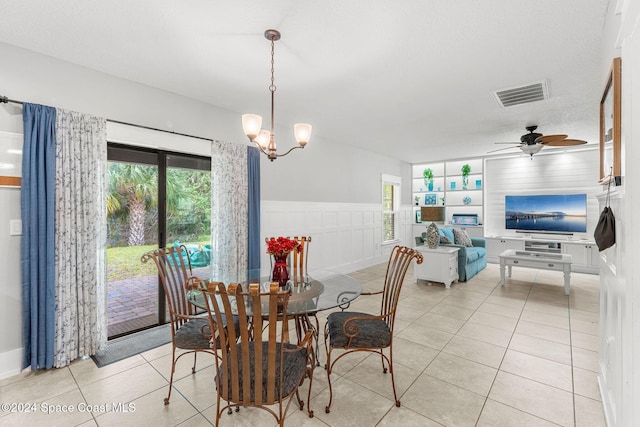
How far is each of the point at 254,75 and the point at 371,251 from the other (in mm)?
4702

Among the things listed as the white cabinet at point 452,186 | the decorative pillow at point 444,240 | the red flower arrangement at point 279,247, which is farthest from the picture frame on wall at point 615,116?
the white cabinet at point 452,186

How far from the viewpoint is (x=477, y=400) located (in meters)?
2.02

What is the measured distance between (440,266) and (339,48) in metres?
3.86

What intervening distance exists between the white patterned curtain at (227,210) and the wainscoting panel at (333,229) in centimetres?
51

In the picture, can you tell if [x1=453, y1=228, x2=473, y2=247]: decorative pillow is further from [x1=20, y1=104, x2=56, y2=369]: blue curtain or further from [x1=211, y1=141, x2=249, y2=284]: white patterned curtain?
[x1=20, y1=104, x2=56, y2=369]: blue curtain

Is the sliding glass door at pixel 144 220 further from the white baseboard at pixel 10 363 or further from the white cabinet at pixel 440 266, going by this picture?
the white cabinet at pixel 440 266

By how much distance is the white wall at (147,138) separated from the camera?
7.75 feet

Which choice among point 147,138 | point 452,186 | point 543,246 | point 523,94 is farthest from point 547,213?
point 147,138

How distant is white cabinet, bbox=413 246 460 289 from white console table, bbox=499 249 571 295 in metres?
0.84

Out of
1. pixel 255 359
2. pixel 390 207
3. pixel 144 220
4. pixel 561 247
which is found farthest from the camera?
pixel 390 207

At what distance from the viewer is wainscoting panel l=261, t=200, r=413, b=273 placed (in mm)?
4465

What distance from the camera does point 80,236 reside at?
8.50 ft

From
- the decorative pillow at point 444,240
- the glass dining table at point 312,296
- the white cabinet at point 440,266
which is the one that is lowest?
the white cabinet at point 440,266

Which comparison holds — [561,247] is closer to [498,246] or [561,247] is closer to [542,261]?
[498,246]
